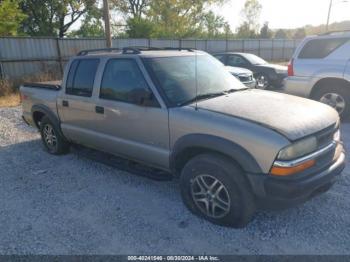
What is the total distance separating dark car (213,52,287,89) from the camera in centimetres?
1207

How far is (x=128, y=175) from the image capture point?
14.9ft

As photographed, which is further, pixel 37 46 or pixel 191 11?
pixel 191 11

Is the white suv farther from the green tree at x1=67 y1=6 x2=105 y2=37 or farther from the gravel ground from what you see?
the green tree at x1=67 y1=6 x2=105 y2=37

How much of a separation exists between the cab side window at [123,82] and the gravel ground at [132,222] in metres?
1.24

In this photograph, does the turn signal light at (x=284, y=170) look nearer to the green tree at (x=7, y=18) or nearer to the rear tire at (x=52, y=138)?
the rear tire at (x=52, y=138)

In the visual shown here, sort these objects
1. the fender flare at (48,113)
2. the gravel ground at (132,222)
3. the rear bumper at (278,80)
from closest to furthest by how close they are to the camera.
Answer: the gravel ground at (132,222), the fender flare at (48,113), the rear bumper at (278,80)

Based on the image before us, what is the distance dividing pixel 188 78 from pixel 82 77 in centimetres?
175

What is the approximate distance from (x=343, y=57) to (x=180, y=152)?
507cm

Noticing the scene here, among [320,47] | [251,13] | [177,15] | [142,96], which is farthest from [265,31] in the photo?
[142,96]

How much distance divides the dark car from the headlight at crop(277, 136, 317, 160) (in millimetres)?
9224

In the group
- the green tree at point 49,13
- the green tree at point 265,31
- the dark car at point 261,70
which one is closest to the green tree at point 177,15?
the green tree at point 49,13

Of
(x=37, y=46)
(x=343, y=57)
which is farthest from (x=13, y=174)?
(x=37, y=46)

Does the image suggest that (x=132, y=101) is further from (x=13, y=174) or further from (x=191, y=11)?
(x=191, y=11)

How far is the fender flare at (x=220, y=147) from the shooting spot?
280cm
